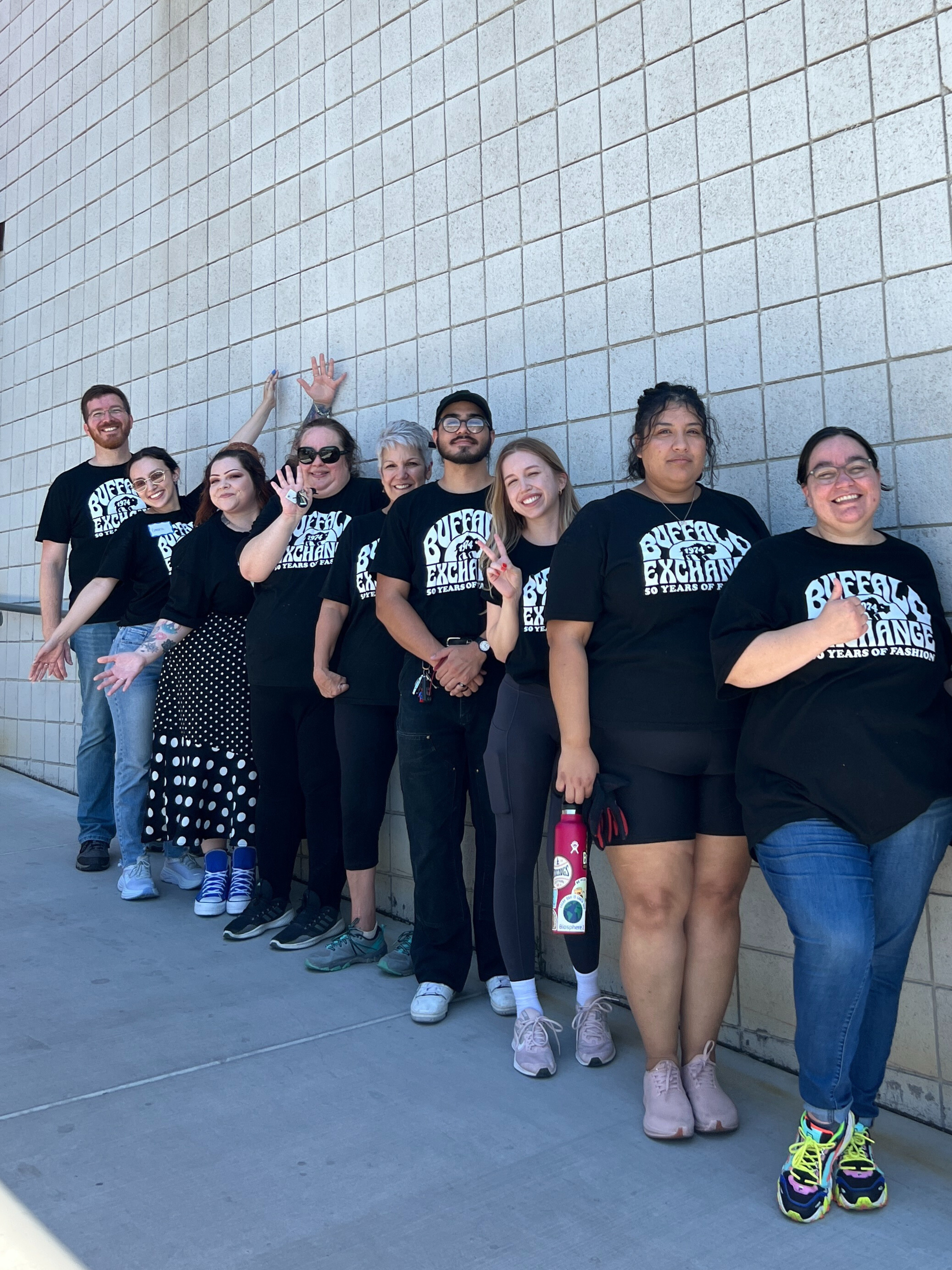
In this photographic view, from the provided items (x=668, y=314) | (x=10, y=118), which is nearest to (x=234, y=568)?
(x=668, y=314)

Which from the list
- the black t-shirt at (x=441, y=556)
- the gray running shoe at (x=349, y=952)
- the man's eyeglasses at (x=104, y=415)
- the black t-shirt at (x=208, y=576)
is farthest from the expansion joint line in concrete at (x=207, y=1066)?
the man's eyeglasses at (x=104, y=415)

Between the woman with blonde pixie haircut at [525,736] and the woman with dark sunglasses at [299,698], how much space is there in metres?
0.91

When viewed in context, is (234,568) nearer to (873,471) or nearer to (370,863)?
(370,863)

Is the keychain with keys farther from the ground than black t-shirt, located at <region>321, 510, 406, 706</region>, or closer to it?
closer to it

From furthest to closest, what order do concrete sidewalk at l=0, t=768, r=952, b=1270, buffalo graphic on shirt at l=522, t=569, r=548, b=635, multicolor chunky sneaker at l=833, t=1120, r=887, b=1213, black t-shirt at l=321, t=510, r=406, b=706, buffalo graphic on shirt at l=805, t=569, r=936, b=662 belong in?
black t-shirt at l=321, t=510, r=406, b=706 → buffalo graphic on shirt at l=522, t=569, r=548, b=635 → buffalo graphic on shirt at l=805, t=569, r=936, b=662 → multicolor chunky sneaker at l=833, t=1120, r=887, b=1213 → concrete sidewalk at l=0, t=768, r=952, b=1270

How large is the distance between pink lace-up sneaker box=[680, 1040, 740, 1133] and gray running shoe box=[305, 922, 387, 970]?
4.12 feet

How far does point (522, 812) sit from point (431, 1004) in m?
0.59

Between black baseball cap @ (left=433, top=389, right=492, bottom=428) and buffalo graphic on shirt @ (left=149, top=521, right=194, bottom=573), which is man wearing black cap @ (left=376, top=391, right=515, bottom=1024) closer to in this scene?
black baseball cap @ (left=433, top=389, right=492, bottom=428)

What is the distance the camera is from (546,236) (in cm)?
328

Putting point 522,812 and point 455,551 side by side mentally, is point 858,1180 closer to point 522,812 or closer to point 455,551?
point 522,812

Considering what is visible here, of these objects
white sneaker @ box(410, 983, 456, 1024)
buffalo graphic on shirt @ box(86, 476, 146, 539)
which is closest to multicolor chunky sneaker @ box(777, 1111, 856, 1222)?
white sneaker @ box(410, 983, 456, 1024)

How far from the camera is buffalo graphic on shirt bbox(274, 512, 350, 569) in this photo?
3.57m

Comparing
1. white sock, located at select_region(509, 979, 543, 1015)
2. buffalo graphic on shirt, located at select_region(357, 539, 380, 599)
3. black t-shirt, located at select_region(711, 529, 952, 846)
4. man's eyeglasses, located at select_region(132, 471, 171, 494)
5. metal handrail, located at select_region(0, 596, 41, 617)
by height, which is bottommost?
white sock, located at select_region(509, 979, 543, 1015)

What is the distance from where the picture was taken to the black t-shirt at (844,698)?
2.00m
